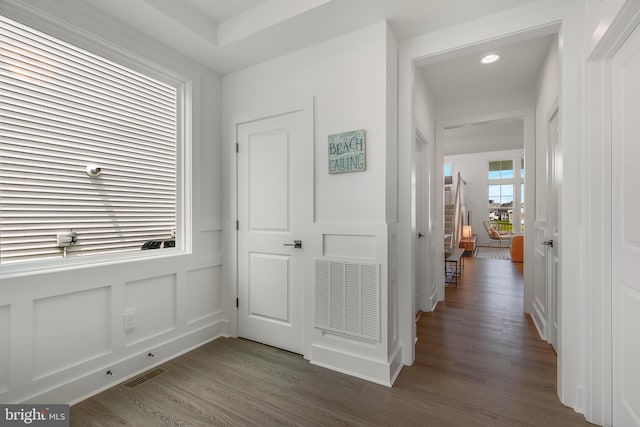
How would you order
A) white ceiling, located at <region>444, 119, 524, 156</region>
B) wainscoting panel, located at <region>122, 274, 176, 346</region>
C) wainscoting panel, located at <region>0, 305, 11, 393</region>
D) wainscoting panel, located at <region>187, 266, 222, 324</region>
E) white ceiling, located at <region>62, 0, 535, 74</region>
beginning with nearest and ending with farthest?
1. wainscoting panel, located at <region>0, 305, 11, 393</region>
2. white ceiling, located at <region>62, 0, 535, 74</region>
3. wainscoting panel, located at <region>122, 274, 176, 346</region>
4. wainscoting panel, located at <region>187, 266, 222, 324</region>
5. white ceiling, located at <region>444, 119, 524, 156</region>

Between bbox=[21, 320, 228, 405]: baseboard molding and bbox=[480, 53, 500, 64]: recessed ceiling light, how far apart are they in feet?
12.2

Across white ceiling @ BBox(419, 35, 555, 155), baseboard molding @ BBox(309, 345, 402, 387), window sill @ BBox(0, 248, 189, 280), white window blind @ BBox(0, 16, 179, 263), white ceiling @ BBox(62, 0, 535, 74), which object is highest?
white ceiling @ BBox(419, 35, 555, 155)

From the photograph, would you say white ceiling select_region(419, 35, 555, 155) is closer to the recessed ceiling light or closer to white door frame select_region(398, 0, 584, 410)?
the recessed ceiling light

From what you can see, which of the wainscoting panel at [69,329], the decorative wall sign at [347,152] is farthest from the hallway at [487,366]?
the wainscoting panel at [69,329]

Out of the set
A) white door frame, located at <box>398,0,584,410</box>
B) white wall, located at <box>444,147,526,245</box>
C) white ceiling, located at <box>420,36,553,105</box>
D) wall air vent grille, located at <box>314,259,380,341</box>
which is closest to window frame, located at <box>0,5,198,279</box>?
wall air vent grille, located at <box>314,259,380,341</box>

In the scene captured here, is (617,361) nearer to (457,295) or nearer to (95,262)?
→ (457,295)

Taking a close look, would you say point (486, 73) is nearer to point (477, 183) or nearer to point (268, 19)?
point (268, 19)

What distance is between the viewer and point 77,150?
202 centimetres

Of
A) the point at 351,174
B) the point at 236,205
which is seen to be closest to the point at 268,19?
the point at 351,174

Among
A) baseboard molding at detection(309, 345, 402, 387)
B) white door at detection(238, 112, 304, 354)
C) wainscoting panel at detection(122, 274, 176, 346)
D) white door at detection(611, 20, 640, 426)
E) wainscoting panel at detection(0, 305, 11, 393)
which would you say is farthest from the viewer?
white door at detection(238, 112, 304, 354)

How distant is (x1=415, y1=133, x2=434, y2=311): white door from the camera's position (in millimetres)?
3545

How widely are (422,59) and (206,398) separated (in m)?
2.92

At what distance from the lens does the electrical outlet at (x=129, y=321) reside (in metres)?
2.18

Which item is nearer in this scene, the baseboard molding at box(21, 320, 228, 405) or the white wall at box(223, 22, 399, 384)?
the baseboard molding at box(21, 320, 228, 405)
